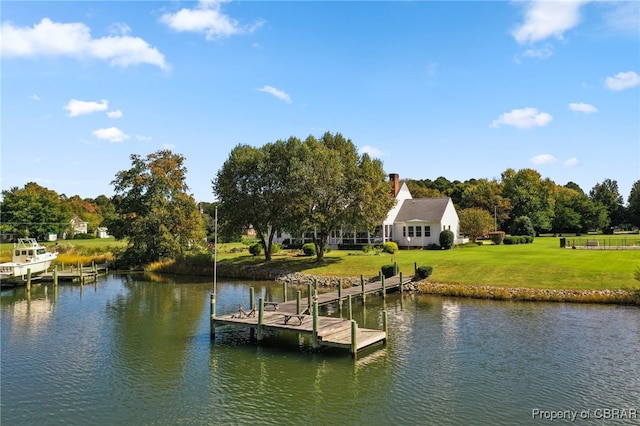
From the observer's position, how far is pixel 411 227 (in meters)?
59.1

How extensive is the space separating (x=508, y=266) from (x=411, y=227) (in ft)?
70.5

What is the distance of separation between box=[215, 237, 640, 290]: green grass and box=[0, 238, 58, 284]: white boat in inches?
762

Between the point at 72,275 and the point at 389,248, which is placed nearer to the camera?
the point at 72,275

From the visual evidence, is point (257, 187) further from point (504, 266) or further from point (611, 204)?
point (611, 204)

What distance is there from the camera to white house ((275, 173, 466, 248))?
5766cm

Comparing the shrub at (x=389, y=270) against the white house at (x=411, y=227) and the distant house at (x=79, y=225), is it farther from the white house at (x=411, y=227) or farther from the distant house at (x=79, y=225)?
the distant house at (x=79, y=225)

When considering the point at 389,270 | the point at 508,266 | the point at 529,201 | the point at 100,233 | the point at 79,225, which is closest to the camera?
the point at 508,266

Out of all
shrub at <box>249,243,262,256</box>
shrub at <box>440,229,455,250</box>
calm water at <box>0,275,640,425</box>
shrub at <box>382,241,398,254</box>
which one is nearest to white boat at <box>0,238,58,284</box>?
calm water at <box>0,275,640,425</box>

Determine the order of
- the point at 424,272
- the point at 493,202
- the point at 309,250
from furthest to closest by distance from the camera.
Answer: the point at 493,202
the point at 309,250
the point at 424,272

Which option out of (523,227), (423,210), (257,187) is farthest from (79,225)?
(523,227)

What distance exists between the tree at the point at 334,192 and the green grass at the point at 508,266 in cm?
404

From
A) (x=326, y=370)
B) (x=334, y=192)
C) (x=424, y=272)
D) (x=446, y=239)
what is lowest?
(x=326, y=370)

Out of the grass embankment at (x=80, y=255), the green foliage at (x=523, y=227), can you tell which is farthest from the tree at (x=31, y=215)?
the green foliage at (x=523, y=227)

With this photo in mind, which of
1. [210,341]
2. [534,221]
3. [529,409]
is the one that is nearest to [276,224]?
[210,341]
